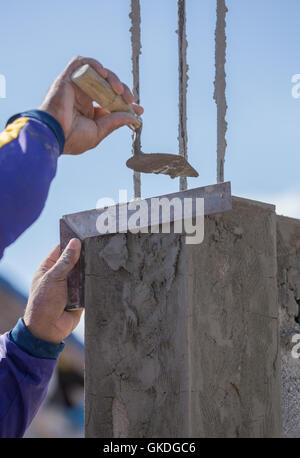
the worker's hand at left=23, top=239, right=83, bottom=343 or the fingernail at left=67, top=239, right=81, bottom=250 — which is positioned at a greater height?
the fingernail at left=67, top=239, right=81, bottom=250

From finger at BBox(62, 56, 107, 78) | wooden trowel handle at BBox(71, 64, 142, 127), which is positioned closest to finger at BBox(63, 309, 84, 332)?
wooden trowel handle at BBox(71, 64, 142, 127)

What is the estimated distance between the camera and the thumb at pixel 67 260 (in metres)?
2.48

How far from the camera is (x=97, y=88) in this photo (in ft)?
5.98

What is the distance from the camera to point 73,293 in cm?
256

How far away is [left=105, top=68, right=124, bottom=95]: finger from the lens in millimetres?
1855

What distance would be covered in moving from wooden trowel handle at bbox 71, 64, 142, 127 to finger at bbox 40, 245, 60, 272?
2.85 feet

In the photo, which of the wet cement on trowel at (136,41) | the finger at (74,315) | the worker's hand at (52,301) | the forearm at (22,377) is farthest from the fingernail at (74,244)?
the wet cement on trowel at (136,41)

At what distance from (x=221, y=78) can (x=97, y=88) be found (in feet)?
10.0

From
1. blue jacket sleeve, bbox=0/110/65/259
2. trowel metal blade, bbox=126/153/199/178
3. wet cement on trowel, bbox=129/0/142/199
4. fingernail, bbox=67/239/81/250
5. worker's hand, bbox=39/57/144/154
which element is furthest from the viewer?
wet cement on trowel, bbox=129/0/142/199

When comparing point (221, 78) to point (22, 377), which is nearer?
point (22, 377)

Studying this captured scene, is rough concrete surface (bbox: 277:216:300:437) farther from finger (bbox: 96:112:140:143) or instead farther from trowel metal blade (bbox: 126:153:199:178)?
finger (bbox: 96:112:140:143)

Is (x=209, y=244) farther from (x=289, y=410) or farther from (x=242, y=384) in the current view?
(x=289, y=410)

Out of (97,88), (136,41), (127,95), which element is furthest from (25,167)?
(136,41)

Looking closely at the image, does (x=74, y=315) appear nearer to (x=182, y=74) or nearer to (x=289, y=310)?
(x=289, y=310)
